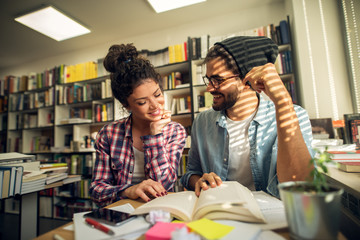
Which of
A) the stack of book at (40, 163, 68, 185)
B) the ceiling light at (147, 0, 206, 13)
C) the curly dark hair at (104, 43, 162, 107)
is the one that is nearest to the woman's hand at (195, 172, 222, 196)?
the curly dark hair at (104, 43, 162, 107)

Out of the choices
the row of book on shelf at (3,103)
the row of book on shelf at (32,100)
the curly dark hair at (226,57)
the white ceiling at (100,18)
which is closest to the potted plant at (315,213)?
the curly dark hair at (226,57)

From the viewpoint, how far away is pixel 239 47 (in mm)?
1036

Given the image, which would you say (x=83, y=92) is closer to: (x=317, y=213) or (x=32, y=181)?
(x=32, y=181)

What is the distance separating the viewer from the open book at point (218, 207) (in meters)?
0.47

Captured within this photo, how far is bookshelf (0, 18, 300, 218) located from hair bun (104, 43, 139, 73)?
1.42 metres

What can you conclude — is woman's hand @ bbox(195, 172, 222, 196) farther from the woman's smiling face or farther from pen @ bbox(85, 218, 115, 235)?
the woman's smiling face

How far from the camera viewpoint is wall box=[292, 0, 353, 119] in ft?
6.87

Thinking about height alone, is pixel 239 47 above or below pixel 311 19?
below

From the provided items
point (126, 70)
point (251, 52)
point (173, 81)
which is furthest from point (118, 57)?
point (173, 81)

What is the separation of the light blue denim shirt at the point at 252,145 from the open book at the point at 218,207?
362 mm

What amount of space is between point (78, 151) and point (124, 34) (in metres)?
2.13

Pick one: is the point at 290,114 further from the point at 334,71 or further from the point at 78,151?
the point at 78,151

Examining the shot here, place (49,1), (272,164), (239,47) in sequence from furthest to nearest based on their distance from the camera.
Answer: (49,1)
(239,47)
(272,164)

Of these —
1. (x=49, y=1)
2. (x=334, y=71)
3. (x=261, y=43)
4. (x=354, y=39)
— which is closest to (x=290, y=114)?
(x=261, y=43)
